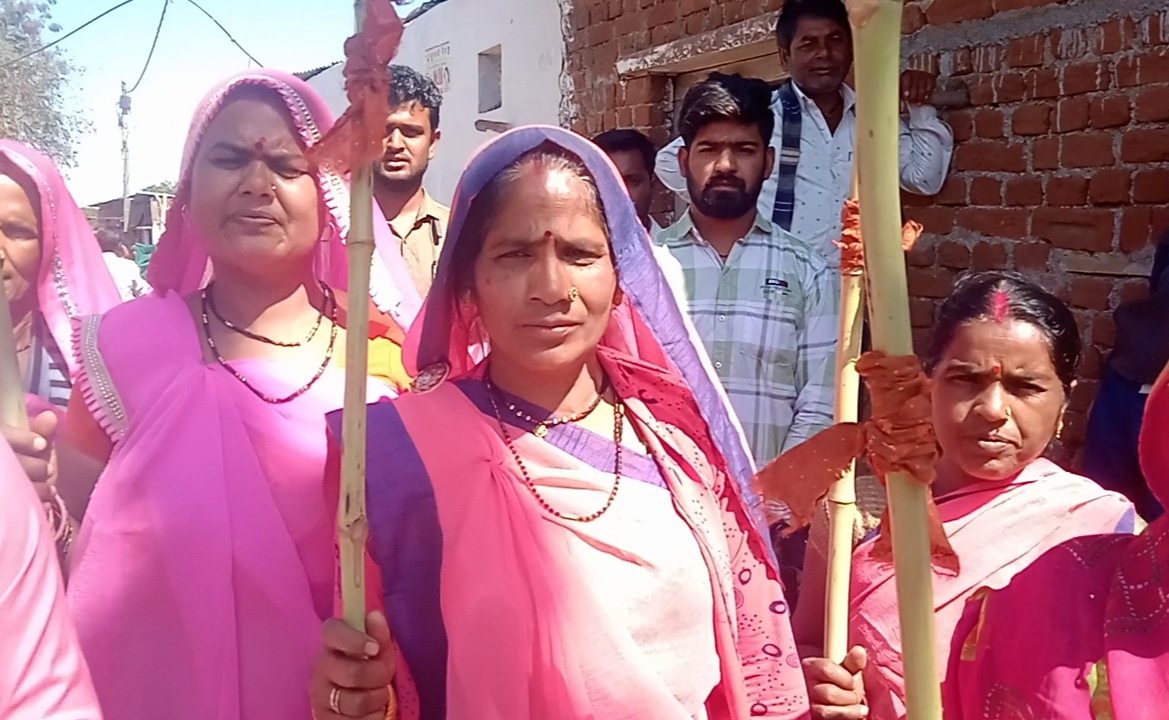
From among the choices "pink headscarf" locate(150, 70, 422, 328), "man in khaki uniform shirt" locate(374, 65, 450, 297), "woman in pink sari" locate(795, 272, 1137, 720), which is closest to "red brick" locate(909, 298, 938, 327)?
"man in khaki uniform shirt" locate(374, 65, 450, 297)

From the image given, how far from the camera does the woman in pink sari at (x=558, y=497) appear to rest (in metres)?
1.39

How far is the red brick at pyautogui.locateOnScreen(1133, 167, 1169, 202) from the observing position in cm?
303

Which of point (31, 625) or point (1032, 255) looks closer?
point (31, 625)

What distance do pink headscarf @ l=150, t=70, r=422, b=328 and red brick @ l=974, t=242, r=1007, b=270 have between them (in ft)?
7.19

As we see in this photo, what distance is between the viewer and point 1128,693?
1.23 meters

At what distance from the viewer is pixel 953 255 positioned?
11.9 ft

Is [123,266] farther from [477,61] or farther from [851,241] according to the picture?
[477,61]

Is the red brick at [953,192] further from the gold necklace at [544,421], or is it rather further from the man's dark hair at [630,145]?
the gold necklace at [544,421]

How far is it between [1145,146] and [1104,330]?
1.82 feet

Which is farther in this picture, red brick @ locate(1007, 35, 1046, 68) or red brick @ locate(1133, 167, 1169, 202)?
red brick @ locate(1007, 35, 1046, 68)

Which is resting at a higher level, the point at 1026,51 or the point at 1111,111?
the point at 1026,51

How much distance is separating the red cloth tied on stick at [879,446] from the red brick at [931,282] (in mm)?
2709

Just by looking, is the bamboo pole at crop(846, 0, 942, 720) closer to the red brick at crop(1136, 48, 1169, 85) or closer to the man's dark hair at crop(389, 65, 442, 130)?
the red brick at crop(1136, 48, 1169, 85)

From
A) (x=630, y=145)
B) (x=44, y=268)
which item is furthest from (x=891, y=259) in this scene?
(x=630, y=145)
